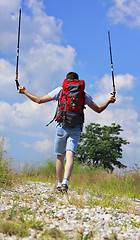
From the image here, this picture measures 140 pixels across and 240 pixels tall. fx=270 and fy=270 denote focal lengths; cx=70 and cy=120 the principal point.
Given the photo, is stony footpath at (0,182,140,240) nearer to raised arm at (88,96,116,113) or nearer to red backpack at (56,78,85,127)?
red backpack at (56,78,85,127)

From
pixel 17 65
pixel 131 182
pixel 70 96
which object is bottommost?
pixel 131 182

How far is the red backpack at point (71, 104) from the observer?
5.04 metres

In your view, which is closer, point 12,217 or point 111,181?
point 12,217

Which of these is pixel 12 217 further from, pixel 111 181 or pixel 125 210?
pixel 111 181

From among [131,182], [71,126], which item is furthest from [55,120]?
[131,182]

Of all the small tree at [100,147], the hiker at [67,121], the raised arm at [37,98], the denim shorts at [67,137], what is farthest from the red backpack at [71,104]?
the small tree at [100,147]

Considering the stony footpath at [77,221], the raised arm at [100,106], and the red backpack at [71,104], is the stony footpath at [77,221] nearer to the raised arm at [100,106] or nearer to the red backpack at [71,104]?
the red backpack at [71,104]

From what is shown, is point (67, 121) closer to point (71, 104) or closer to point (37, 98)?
point (71, 104)

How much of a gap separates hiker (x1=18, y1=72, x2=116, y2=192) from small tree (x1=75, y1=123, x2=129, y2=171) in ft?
41.0

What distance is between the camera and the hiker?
505 cm

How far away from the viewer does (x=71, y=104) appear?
503 centimetres

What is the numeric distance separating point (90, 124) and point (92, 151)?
75.7 inches

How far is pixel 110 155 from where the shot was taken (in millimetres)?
18453

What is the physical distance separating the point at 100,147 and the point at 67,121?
12987 mm
